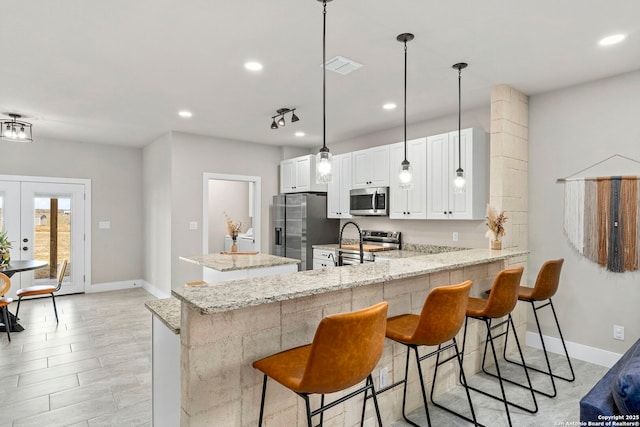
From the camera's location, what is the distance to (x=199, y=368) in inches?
61.8

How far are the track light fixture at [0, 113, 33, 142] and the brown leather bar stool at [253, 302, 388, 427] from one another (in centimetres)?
487

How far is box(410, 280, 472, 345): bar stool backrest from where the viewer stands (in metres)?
1.93

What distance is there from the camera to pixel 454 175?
4.08 metres

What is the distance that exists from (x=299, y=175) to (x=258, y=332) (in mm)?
4436

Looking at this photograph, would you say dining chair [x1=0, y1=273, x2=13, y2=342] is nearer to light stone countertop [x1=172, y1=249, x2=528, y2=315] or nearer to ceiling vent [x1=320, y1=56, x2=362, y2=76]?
light stone countertop [x1=172, y1=249, x2=528, y2=315]

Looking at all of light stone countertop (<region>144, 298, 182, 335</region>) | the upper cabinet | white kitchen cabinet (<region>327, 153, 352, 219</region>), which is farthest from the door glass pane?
light stone countertop (<region>144, 298, 182, 335</region>)

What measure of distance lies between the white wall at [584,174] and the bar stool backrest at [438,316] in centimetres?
222

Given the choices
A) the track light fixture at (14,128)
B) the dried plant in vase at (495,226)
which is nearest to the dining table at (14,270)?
the track light fixture at (14,128)

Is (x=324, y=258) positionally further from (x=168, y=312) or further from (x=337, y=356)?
(x=337, y=356)

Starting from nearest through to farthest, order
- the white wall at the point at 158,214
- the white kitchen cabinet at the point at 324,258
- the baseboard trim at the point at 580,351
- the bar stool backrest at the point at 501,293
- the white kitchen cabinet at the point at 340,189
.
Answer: the bar stool backrest at the point at 501,293
the baseboard trim at the point at 580,351
the white kitchen cabinet at the point at 324,258
the white kitchen cabinet at the point at 340,189
the white wall at the point at 158,214

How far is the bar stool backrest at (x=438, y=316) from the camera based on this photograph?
193 cm

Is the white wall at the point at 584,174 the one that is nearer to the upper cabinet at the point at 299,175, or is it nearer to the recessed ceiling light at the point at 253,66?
the recessed ceiling light at the point at 253,66

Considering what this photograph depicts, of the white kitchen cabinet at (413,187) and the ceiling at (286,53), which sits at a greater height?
the ceiling at (286,53)

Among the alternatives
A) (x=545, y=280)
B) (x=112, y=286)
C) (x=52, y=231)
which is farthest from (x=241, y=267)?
(x=52, y=231)
